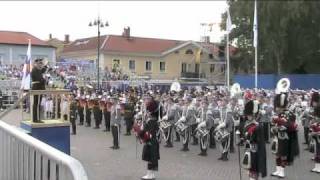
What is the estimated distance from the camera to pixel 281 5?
45375mm

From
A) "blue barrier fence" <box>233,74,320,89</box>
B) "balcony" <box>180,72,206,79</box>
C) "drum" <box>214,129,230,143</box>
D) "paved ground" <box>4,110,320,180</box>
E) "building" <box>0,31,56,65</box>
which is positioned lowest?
"paved ground" <box>4,110,320,180</box>

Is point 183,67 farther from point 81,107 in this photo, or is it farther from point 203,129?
point 203,129

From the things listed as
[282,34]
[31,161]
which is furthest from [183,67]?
[31,161]

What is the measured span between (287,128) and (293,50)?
42.7 metres

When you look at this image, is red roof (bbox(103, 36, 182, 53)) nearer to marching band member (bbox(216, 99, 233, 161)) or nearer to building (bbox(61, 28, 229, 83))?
building (bbox(61, 28, 229, 83))

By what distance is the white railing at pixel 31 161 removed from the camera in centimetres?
434

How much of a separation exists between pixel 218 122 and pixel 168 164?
3.17 metres

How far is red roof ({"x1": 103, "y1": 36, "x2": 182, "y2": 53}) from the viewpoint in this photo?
66.2m

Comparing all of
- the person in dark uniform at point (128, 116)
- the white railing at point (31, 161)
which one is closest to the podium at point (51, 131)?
the white railing at point (31, 161)

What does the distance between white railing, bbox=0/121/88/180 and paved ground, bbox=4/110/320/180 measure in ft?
14.7

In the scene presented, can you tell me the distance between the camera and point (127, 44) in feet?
223

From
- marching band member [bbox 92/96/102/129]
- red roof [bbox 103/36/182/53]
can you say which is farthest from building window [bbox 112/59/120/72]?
marching band member [bbox 92/96/102/129]

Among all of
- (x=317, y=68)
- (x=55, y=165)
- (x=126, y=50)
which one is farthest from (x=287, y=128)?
(x=126, y=50)

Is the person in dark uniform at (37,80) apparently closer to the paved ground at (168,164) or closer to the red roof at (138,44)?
the paved ground at (168,164)
